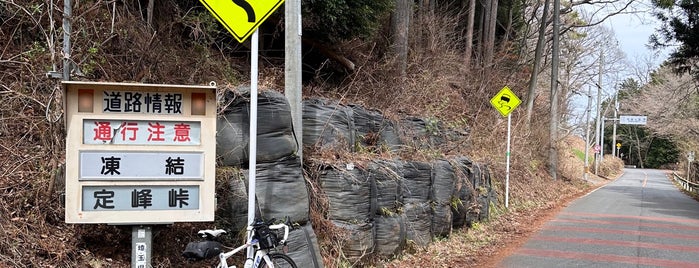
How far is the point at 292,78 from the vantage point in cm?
666

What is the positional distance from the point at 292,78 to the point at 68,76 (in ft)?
7.74

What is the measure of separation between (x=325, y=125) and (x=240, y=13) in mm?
2651

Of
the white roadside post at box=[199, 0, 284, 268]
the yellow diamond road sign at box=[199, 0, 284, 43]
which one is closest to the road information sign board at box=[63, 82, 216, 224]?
the white roadside post at box=[199, 0, 284, 268]

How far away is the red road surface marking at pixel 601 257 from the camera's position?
29.1 feet

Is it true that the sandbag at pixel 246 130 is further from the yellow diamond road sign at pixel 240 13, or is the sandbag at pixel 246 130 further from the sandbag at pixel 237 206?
the yellow diamond road sign at pixel 240 13

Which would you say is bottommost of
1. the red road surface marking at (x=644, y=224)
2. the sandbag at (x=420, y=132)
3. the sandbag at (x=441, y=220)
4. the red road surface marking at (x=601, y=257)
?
the red road surface marking at (x=644, y=224)

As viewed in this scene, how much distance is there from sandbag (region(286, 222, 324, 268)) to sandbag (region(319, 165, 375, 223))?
818 mm

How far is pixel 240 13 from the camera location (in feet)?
17.5

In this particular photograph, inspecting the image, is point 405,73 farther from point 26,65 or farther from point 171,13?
point 26,65

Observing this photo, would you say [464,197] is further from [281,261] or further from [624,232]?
[281,261]

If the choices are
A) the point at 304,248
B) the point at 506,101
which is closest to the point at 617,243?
the point at 506,101

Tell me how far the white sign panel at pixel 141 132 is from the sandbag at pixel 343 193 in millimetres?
2233

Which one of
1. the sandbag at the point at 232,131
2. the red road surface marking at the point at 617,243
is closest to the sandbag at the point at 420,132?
the red road surface marking at the point at 617,243

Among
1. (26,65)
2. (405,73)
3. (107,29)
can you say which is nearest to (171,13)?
(107,29)
